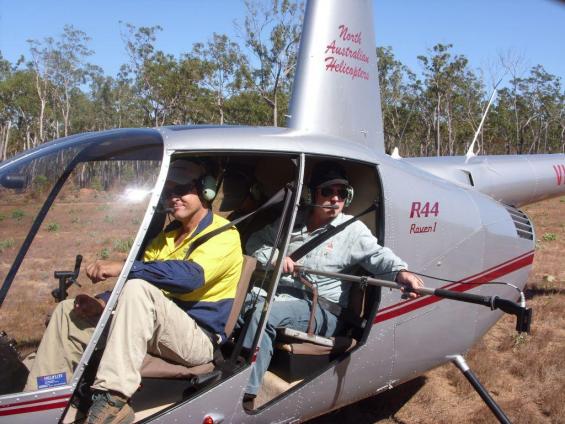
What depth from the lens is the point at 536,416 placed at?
4.48m

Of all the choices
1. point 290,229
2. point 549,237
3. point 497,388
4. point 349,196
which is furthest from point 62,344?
point 549,237

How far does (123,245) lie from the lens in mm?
2617

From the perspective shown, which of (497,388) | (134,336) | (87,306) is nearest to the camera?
(134,336)

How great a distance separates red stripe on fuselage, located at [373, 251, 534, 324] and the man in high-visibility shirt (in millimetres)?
1206

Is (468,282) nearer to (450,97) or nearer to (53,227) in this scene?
(53,227)

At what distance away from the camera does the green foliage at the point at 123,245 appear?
2.57 metres

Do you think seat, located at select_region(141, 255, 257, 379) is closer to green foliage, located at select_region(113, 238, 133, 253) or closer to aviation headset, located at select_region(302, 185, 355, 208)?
green foliage, located at select_region(113, 238, 133, 253)

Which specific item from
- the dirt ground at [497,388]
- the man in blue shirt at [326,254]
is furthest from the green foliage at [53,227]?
the dirt ground at [497,388]

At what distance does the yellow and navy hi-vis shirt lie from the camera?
265cm

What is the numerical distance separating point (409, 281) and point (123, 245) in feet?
5.14

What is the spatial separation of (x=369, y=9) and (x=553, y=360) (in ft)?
12.3

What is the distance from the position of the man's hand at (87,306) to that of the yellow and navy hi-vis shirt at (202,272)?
31 centimetres

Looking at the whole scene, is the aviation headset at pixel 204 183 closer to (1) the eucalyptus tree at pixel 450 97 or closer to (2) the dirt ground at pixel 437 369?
(2) the dirt ground at pixel 437 369

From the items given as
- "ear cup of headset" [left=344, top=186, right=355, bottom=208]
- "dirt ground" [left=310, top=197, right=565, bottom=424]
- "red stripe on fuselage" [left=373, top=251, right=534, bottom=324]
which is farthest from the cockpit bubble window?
"dirt ground" [left=310, top=197, right=565, bottom=424]
